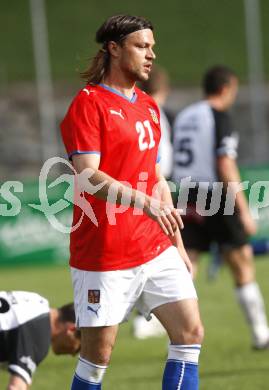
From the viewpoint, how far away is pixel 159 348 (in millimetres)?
8492

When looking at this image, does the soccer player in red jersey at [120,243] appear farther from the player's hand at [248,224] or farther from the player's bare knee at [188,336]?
the player's hand at [248,224]

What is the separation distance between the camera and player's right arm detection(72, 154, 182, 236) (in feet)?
15.5

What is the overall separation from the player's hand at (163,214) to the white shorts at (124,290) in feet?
1.54

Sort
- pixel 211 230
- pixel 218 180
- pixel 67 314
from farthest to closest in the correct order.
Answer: pixel 211 230
pixel 218 180
pixel 67 314

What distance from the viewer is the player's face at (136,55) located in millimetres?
5070

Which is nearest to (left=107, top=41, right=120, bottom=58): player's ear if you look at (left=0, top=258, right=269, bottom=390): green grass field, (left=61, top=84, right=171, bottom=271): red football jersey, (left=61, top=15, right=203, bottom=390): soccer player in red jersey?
(left=61, top=15, right=203, bottom=390): soccer player in red jersey

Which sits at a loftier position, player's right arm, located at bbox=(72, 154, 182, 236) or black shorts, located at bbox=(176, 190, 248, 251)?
player's right arm, located at bbox=(72, 154, 182, 236)

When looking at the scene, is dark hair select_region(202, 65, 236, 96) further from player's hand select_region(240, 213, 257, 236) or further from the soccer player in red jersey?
the soccer player in red jersey

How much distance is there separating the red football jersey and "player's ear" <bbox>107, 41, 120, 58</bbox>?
169mm

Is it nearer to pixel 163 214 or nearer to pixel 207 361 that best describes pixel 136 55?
pixel 163 214

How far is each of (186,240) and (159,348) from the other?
936 mm

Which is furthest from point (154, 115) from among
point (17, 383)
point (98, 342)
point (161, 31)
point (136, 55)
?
point (161, 31)

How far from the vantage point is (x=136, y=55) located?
16.6ft

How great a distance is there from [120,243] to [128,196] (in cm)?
43
